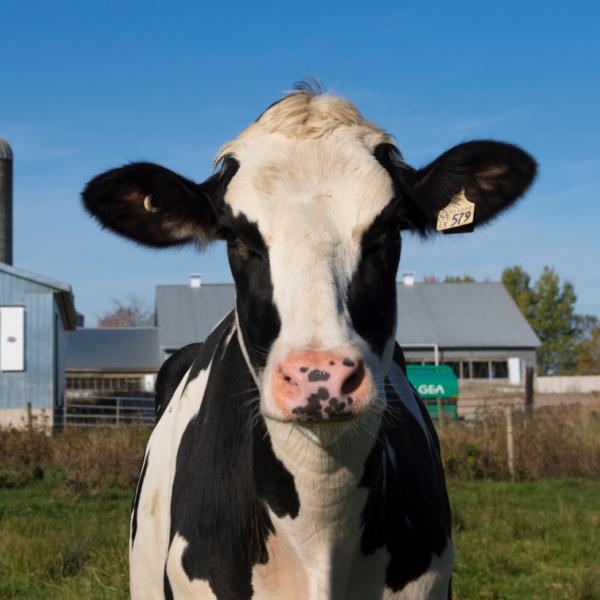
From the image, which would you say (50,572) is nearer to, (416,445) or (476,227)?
(416,445)

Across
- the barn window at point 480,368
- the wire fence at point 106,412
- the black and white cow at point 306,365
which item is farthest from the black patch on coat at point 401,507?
the barn window at point 480,368

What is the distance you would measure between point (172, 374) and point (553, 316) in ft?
234

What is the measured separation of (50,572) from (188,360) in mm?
3733

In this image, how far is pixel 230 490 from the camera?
351 cm

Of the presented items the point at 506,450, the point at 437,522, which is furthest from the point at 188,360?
the point at 506,450

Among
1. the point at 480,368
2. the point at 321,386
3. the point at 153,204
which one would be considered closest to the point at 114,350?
the point at 480,368

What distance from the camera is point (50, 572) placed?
8.38 metres

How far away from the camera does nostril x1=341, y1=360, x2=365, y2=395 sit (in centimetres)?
267

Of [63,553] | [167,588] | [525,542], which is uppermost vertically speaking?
[167,588]

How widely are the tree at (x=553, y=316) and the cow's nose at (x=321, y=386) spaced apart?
73205 mm

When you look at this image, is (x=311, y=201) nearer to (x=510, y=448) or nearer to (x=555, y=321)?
(x=510, y=448)

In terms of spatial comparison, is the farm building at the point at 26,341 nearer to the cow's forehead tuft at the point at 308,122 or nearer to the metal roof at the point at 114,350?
the metal roof at the point at 114,350

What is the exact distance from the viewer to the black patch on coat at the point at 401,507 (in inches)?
131

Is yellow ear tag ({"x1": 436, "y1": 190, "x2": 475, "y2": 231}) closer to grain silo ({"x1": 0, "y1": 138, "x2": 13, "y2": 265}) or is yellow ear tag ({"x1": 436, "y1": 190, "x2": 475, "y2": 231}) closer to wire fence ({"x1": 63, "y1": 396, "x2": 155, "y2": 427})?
wire fence ({"x1": 63, "y1": 396, "x2": 155, "y2": 427})
